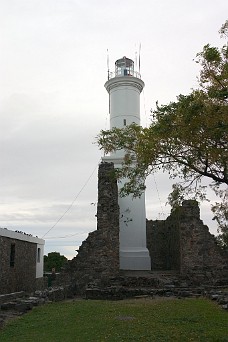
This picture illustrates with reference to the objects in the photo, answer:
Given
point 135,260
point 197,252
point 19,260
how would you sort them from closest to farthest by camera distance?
point 197,252, point 135,260, point 19,260

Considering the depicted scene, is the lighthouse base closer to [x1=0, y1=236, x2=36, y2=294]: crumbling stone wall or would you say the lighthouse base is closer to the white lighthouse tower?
the white lighthouse tower

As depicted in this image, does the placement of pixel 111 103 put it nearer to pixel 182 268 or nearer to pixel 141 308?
pixel 182 268

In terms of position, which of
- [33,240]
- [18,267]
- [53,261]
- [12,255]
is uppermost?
[33,240]

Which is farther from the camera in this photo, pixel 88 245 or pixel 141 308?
pixel 88 245

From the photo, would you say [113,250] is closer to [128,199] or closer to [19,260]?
[128,199]

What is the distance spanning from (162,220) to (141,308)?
15.9 m

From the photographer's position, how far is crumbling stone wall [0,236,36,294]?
19.9 metres

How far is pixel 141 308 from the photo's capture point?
13125 mm

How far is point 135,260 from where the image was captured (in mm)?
22109

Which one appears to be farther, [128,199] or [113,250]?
[128,199]

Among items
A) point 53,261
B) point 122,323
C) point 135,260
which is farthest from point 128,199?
point 53,261

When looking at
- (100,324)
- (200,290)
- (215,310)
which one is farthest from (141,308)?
(200,290)

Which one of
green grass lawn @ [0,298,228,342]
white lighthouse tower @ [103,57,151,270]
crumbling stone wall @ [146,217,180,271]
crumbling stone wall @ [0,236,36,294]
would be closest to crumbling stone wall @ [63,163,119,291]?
white lighthouse tower @ [103,57,151,270]

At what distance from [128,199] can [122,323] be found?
12.8 metres
